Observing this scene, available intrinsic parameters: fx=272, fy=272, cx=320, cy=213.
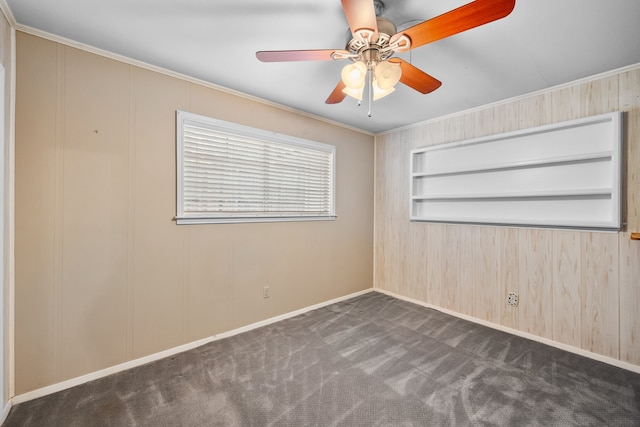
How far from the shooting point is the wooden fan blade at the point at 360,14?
3.84ft

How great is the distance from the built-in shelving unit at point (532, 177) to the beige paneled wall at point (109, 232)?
2.15m

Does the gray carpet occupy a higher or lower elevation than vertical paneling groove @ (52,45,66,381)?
lower

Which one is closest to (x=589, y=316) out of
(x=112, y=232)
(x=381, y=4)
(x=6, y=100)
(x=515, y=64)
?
(x=515, y=64)

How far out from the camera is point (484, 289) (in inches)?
117

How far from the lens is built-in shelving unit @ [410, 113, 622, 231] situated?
89.5 inches

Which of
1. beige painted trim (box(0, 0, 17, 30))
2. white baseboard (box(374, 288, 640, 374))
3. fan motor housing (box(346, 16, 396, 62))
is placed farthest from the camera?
white baseboard (box(374, 288, 640, 374))

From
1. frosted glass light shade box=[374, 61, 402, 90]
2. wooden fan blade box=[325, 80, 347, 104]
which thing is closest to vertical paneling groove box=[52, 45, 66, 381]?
wooden fan blade box=[325, 80, 347, 104]

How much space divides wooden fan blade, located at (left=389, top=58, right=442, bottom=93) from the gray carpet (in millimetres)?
2076

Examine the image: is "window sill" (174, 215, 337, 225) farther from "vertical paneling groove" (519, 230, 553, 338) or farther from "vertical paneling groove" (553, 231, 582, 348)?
"vertical paneling groove" (553, 231, 582, 348)

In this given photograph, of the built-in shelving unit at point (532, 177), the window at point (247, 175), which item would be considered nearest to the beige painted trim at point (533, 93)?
the built-in shelving unit at point (532, 177)

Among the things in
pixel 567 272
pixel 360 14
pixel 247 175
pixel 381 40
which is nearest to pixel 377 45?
pixel 381 40

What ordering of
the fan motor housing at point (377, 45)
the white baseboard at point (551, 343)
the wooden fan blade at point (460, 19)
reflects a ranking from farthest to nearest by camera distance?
the white baseboard at point (551, 343) < the fan motor housing at point (377, 45) < the wooden fan blade at point (460, 19)

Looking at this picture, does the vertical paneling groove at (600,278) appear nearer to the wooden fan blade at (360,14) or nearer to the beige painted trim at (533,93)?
the beige painted trim at (533,93)

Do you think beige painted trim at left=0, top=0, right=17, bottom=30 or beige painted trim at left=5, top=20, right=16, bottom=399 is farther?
beige painted trim at left=5, top=20, right=16, bottom=399
